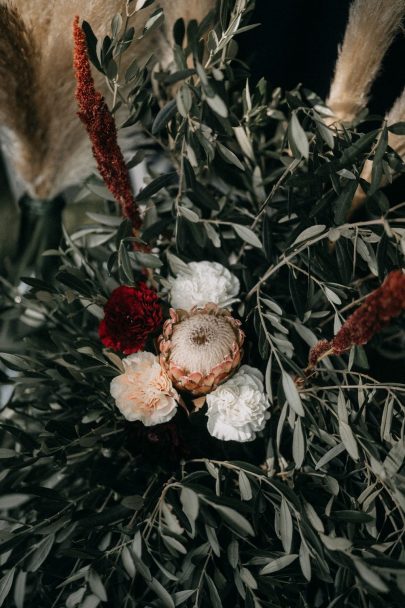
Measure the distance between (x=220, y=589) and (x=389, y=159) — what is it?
540mm

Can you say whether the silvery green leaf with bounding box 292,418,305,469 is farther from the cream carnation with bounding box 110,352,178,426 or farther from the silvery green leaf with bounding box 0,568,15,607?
the silvery green leaf with bounding box 0,568,15,607

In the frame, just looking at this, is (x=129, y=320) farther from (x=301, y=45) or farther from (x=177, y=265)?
(x=301, y=45)

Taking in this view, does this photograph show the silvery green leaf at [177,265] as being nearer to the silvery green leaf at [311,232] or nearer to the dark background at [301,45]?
the silvery green leaf at [311,232]

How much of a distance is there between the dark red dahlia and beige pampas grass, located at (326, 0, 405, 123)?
0.35m

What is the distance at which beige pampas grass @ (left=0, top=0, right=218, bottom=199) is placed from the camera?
65cm

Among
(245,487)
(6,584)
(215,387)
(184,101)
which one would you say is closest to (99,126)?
(184,101)

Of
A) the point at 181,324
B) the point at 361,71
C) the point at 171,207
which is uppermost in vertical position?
the point at 361,71

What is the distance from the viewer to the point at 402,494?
0.54 metres

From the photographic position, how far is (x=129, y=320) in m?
0.61

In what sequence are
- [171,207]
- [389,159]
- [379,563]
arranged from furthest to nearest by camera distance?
1. [171,207]
2. [389,159]
3. [379,563]

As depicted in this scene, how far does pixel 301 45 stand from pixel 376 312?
646 mm

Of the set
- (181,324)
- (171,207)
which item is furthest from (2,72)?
(181,324)

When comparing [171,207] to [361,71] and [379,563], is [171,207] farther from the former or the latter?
[379,563]

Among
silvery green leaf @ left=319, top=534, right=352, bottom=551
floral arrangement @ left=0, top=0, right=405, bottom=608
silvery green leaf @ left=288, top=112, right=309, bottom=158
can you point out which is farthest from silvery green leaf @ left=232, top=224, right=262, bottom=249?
silvery green leaf @ left=319, top=534, right=352, bottom=551
